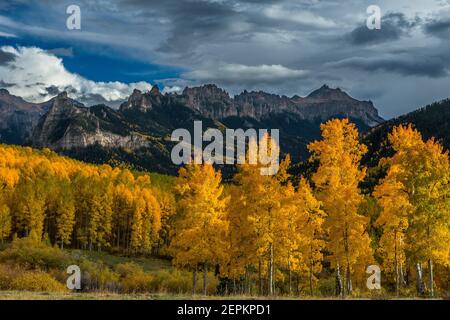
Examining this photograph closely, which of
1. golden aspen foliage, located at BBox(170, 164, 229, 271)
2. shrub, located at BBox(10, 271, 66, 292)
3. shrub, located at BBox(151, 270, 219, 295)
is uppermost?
golden aspen foliage, located at BBox(170, 164, 229, 271)

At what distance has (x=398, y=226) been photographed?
3897cm

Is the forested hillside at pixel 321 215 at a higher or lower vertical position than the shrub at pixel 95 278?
higher

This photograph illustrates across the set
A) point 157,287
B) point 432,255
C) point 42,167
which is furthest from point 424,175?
point 42,167

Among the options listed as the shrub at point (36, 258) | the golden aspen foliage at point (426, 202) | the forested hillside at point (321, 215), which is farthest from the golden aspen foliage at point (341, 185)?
the shrub at point (36, 258)

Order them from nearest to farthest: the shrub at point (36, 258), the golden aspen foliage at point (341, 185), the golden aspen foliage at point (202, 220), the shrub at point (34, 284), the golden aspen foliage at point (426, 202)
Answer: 1. the golden aspen foliage at point (426, 202)
2. the golden aspen foliage at point (341, 185)
3. the golden aspen foliage at point (202, 220)
4. the shrub at point (34, 284)
5. the shrub at point (36, 258)

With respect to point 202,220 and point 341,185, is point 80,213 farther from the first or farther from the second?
point 341,185

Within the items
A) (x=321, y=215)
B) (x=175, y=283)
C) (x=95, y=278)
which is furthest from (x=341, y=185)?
(x=95, y=278)

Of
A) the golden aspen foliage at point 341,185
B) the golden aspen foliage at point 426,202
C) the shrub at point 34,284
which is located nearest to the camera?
the golden aspen foliage at point 426,202

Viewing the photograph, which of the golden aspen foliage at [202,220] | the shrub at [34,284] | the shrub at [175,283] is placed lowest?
the shrub at [175,283]

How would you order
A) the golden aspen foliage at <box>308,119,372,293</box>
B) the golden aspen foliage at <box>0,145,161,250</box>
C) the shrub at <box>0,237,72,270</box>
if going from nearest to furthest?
the golden aspen foliage at <box>308,119,372,293</box>, the shrub at <box>0,237,72,270</box>, the golden aspen foliage at <box>0,145,161,250</box>

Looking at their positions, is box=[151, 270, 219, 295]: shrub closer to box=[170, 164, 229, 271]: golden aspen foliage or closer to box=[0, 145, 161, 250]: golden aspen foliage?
box=[170, 164, 229, 271]: golden aspen foliage

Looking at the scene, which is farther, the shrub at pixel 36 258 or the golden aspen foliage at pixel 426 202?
the shrub at pixel 36 258

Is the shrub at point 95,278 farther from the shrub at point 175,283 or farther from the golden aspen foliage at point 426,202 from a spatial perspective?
the golden aspen foliage at point 426,202

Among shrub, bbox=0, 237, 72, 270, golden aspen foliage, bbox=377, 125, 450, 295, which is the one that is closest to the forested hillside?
golden aspen foliage, bbox=377, 125, 450, 295
